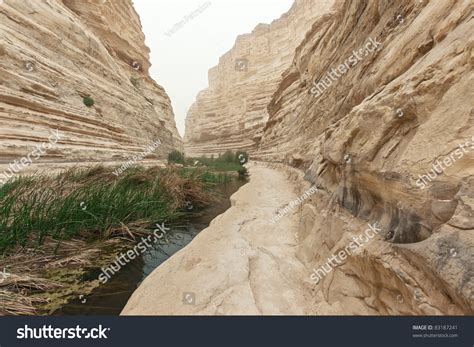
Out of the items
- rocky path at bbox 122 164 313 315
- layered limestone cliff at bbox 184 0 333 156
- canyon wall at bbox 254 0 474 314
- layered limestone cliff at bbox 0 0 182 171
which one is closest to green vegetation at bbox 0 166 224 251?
rocky path at bbox 122 164 313 315

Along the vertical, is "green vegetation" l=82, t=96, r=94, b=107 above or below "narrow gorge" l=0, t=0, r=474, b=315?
above

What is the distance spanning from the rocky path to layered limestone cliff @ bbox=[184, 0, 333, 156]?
106 ft

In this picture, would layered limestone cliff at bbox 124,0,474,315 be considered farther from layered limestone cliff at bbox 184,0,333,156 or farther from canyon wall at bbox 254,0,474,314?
layered limestone cliff at bbox 184,0,333,156

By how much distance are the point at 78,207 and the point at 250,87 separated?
42.6 metres

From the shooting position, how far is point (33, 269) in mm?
2547

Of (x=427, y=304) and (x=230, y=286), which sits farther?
(x=230, y=286)

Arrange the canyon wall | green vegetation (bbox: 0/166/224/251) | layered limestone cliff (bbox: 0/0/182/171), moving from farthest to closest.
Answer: layered limestone cliff (bbox: 0/0/182/171)
green vegetation (bbox: 0/166/224/251)
the canyon wall

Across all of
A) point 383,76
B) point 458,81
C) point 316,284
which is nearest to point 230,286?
point 316,284

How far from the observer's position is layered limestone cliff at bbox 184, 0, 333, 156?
127 ft

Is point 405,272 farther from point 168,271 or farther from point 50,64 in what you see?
point 50,64

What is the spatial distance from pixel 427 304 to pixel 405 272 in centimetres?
20

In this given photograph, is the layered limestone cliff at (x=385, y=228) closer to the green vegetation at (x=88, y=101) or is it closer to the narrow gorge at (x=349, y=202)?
the narrow gorge at (x=349, y=202)

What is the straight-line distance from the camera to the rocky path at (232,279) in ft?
6.43

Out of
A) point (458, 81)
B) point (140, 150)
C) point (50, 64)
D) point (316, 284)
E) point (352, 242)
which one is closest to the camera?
point (458, 81)
